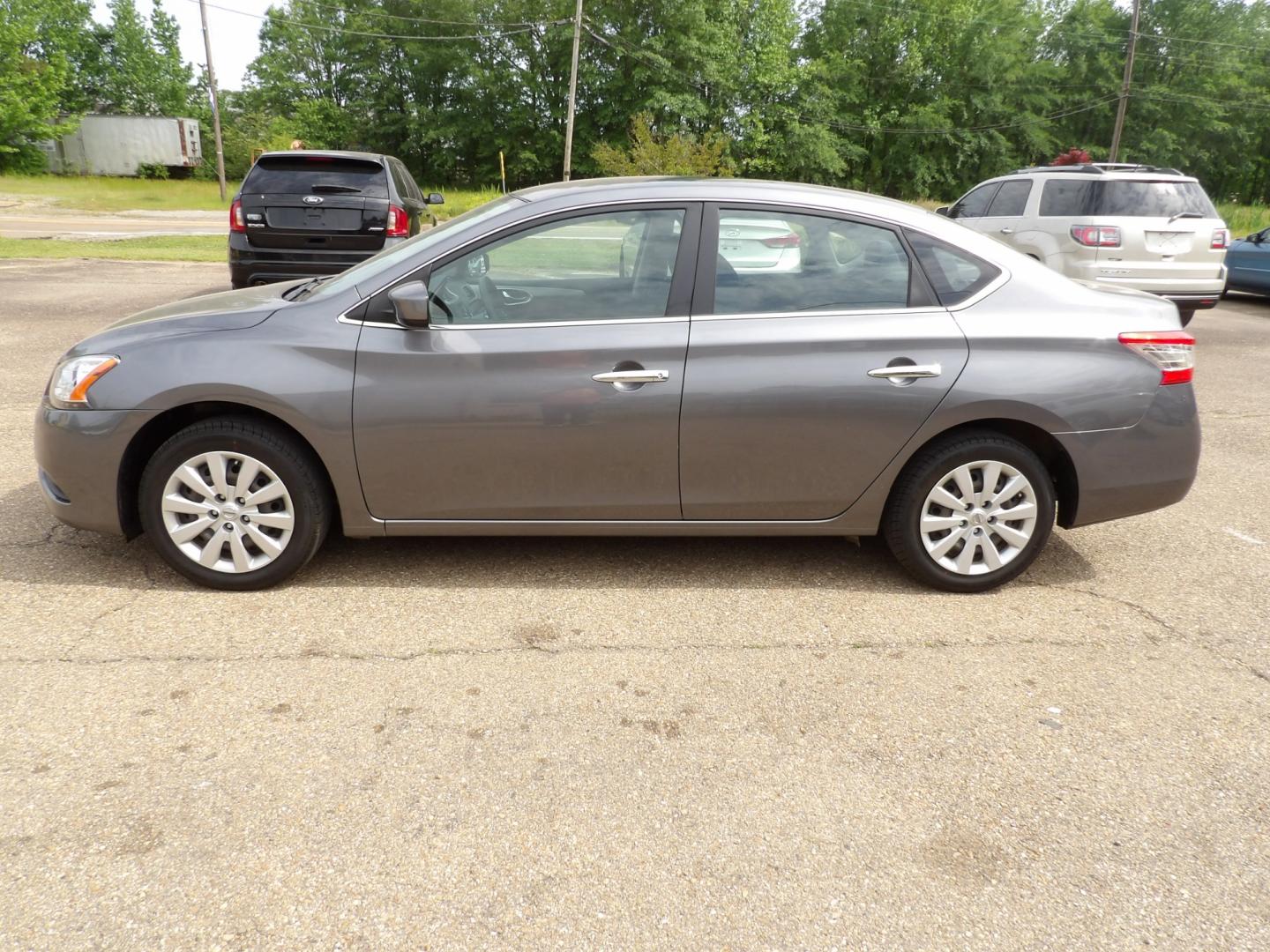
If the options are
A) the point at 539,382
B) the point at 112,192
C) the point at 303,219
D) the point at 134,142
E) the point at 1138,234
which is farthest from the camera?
the point at 134,142

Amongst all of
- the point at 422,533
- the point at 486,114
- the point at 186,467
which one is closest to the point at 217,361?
the point at 186,467

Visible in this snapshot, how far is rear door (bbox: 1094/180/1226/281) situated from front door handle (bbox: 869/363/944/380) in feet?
26.2

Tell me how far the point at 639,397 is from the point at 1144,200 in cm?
921

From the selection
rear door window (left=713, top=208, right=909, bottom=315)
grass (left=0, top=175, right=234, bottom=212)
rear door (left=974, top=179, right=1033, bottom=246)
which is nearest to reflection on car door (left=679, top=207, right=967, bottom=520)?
rear door window (left=713, top=208, right=909, bottom=315)

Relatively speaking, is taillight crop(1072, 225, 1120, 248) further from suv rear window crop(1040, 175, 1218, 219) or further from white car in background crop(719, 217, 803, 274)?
white car in background crop(719, 217, 803, 274)

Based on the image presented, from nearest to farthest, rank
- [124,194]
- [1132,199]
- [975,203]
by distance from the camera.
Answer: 1. [1132,199]
2. [975,203]
3. [124,194]

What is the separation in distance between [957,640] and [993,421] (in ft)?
3.12

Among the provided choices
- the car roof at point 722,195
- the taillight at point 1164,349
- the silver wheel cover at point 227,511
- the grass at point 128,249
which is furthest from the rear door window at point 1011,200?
the grass at point 128,249

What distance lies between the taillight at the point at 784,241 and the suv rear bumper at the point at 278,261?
6742 millimetres

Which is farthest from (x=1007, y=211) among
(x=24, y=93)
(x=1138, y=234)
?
(x=24, y=93)

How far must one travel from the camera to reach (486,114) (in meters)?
57.0

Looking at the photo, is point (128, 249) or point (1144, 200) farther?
point (128, 249)

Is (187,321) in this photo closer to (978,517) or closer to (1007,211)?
(978,517)

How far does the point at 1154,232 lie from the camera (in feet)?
35.0
